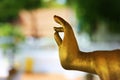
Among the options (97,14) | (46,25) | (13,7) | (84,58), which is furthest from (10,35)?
(84,58)

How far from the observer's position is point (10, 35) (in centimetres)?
302

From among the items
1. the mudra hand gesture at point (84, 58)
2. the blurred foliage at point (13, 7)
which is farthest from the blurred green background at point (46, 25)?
the mudra hand gesture at point (84, 58)

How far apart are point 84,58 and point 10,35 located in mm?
2665

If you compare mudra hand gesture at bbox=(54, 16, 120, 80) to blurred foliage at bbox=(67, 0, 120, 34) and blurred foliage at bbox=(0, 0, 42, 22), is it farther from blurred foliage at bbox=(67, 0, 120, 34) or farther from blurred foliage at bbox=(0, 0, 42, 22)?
blurred foliage at bbox=(0, 0, 42, 22)

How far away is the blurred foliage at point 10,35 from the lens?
2926 mm

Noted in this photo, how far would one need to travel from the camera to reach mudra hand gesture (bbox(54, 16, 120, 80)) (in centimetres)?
40

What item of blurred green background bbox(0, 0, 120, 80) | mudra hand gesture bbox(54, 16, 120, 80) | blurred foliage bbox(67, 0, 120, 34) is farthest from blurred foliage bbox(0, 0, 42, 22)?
mudra hand gesture bbox(54, 16, 120, 80)

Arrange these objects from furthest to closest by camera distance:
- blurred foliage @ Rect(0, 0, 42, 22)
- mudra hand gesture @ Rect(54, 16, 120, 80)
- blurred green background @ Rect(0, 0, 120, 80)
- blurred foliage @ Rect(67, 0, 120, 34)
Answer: blurred foliage @ Rect(0, 0, 42, 22)
blurred green background @ Rect(0, 0, 120, 80)
blurred foliage @ Rect(67, 0, 120, 34)
mudra hand gesture @ Rect(54, 16, 120, 80)

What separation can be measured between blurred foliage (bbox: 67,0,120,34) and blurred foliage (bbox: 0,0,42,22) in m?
0.56

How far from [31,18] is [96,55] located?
9.90ft

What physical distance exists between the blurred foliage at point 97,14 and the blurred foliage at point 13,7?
0.56 metres

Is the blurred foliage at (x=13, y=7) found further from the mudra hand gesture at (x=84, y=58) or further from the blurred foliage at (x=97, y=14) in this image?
the mudra hand gesture at (x=84, y=58)

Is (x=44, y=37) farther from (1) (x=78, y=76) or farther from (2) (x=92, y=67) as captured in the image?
(2) (x=92, y=67)

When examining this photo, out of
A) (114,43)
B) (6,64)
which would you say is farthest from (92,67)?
(6,64)
